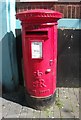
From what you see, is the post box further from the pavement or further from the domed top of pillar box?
the pavement

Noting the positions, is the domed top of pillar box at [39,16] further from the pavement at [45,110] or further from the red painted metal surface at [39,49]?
the pavement at [45,110]

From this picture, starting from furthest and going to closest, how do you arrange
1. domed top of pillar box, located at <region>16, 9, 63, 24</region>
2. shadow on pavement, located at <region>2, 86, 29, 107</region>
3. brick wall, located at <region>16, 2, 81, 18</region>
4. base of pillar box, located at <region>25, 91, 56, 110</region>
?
1. brick wall, located at <region>16, 2, 81, 18</region>
2. shadow on pavement, located at <region>2, 86, 29, 107</region>
3. base of pillar box, located at <region>25, 91, 56, 110</region>
4. domed top of pillar box, located at <region>16, 9, 63, 24</region>

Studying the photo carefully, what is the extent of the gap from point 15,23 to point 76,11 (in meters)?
1.24

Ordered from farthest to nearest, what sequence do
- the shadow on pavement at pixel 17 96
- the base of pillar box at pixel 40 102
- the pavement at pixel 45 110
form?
the shadow on pavement at pixel 17 96 < the base of pillar box at pixel 40 102 < the pavement at pixel 45 110

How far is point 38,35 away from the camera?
4414 mm

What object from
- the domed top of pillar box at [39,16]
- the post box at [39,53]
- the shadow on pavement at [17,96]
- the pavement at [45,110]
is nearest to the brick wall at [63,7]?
the post box at [39,53]

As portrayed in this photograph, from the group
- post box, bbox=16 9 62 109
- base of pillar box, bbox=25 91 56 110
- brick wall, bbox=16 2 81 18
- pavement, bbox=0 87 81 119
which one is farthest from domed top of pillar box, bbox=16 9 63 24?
pavement, bbox=0 87 81 119

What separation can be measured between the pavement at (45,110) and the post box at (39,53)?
0.51ft

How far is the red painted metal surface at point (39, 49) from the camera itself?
4363 millimetres

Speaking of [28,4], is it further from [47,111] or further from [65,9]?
[47,111]

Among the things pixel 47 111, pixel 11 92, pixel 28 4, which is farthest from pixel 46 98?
pixel 28 4

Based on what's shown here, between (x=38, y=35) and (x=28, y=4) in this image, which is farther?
(x=28, y=4)

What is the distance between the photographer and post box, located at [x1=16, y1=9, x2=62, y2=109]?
4371 millimetres

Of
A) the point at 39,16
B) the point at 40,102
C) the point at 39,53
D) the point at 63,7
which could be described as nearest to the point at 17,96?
the point at 40,102
